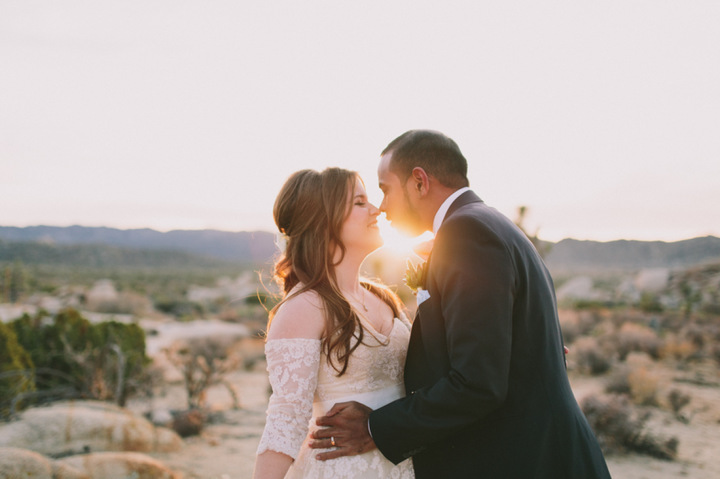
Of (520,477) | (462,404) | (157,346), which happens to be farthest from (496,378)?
(157,346)

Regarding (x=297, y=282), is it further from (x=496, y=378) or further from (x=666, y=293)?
(x=666, y=293)

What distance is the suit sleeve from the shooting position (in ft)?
6.41

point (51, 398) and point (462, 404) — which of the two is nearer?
point (462, 404)

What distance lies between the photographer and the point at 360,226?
284 centimetres

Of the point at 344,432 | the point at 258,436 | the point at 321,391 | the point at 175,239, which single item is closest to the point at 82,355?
the point at 258,436

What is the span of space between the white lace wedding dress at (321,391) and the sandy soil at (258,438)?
503cm

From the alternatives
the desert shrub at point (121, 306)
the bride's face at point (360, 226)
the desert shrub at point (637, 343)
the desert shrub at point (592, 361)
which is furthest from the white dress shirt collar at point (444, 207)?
the desert shrub at point (121, 306)

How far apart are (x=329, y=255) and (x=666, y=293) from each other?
122ft

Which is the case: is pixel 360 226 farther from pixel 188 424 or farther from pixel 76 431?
pixel 188 424

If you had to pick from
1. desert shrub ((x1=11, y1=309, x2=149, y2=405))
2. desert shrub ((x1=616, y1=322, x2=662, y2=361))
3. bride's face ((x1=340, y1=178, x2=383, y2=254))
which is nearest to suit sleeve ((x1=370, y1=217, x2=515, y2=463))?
bride's face ((x1=340, y1=178, x2=383, y2=254))

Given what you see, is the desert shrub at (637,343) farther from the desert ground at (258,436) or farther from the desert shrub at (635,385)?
the desert shrub at (635,385)

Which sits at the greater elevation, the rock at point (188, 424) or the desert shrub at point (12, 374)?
the desert shrub at point (12, 374)

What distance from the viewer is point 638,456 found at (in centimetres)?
802

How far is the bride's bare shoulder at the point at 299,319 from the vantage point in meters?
2.47
